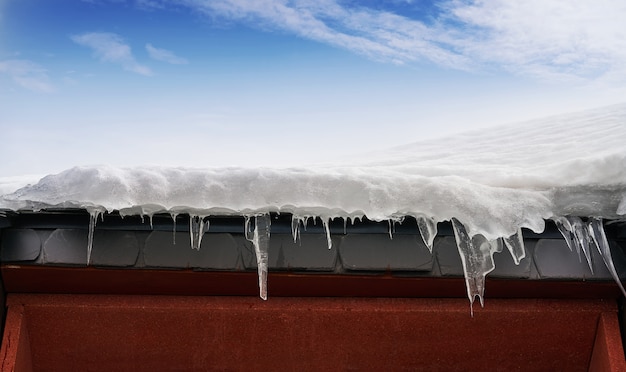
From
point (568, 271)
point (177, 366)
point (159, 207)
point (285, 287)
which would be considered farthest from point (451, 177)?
point (177, 366)

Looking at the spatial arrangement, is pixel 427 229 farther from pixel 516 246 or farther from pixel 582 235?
pixel 582 235

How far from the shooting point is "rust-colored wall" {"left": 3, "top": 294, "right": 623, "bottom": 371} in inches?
102

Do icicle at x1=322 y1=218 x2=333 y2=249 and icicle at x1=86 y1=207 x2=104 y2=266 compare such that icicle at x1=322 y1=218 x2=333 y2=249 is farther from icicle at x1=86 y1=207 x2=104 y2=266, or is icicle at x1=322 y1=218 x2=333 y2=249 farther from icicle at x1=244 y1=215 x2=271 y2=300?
icicle at x1=86 y1=207 x2=104 y2=266

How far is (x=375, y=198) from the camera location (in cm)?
219

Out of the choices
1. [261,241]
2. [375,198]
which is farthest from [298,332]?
[375,198]

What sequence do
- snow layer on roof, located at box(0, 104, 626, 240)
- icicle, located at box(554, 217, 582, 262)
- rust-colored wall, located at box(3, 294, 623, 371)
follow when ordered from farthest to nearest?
rust-colored wall, located at box(3, 294, 623, 371) < icicle, located at box(554, 217, 582, 262) < snow layer on roof, located at box(0, 104, 626, 240)

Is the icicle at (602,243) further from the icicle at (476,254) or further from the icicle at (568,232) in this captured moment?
the icicle at (476,254)

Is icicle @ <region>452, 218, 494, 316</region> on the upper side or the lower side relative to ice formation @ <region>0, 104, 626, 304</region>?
lower

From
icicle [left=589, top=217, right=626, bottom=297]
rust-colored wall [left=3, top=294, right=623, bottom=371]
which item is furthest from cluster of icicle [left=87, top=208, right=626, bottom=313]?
rust-colored wall [left=3, top=294, right=623, bottom=371]

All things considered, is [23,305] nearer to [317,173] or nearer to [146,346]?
[146,346]

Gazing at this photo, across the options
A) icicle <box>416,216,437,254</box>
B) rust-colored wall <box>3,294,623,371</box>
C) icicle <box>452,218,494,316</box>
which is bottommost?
rust-colored wall <box>3,294,623,371</box>

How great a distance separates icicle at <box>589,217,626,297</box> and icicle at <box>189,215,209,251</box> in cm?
160

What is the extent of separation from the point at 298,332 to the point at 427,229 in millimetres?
792

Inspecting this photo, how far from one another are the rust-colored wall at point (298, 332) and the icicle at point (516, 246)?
0.35m
